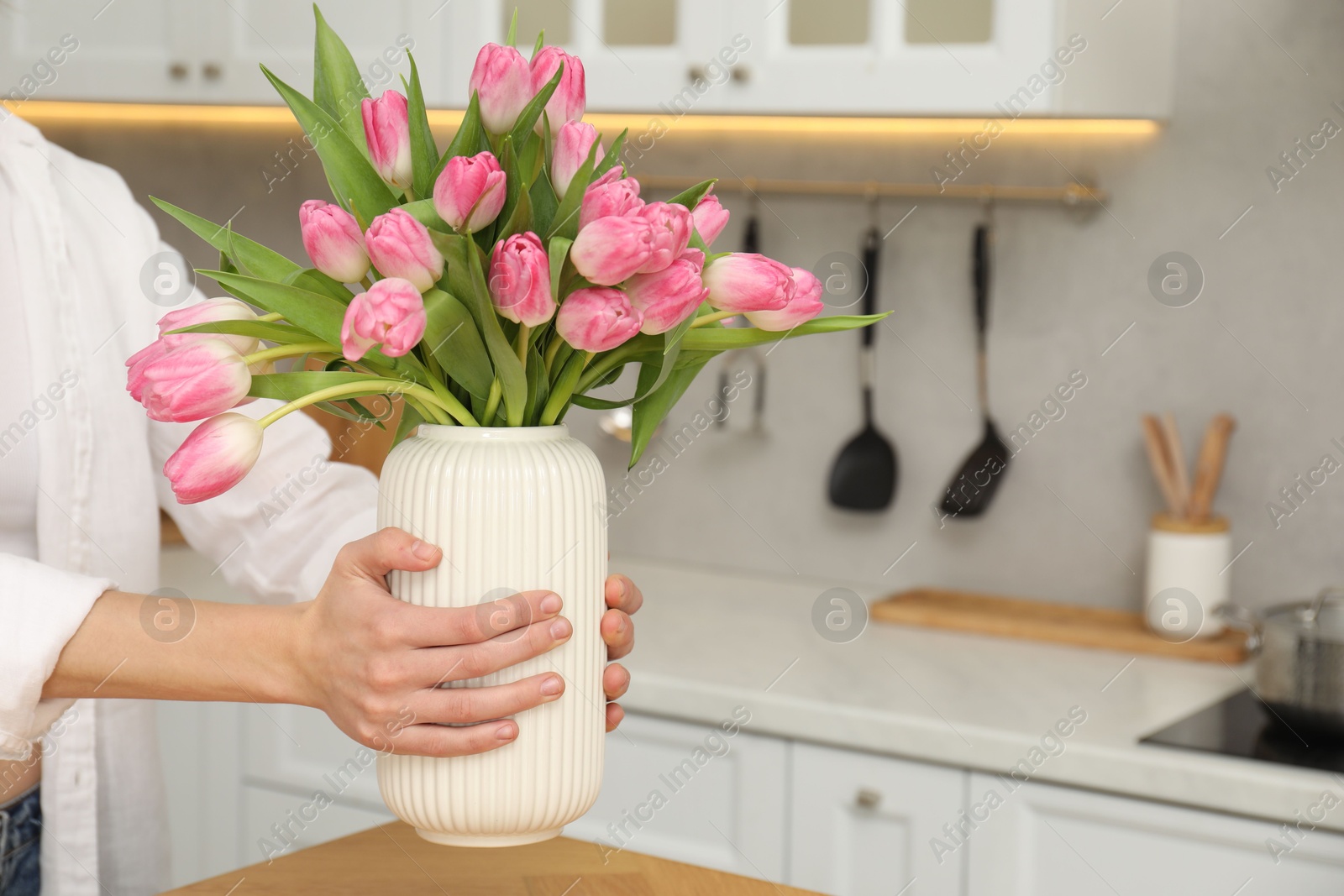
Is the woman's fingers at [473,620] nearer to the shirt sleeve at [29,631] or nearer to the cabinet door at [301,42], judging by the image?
the shirt sleeve at [29,631]

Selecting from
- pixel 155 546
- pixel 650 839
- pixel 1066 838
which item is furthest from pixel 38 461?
pixel 1066 838

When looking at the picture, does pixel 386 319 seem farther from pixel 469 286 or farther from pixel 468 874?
pixel 468 874

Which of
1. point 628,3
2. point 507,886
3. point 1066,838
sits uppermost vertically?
point 628,3

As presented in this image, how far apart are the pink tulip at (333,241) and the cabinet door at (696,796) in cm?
99

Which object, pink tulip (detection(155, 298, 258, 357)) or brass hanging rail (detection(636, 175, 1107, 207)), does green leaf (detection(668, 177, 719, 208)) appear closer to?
pink tulip (detection(155, 298, 258, 357))

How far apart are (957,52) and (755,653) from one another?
790mm

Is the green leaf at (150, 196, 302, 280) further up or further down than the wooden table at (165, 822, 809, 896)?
further up

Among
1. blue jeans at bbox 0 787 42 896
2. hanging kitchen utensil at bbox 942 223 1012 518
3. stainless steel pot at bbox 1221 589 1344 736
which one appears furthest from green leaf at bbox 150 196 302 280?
hanging kitchen utensil at bbox 942 223 1012 518

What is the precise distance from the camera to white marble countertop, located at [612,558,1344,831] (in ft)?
4.16

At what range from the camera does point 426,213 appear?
2.02 feet

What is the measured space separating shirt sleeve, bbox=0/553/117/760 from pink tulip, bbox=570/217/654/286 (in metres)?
0.36

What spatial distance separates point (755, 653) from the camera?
165cm

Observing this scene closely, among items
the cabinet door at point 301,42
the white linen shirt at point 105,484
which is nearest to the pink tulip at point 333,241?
the white linen shirt at point 105,484

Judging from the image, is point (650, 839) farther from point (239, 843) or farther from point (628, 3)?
point (628, 3)
